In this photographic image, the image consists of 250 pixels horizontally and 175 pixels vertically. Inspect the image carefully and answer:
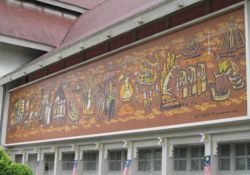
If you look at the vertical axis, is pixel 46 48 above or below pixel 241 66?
above

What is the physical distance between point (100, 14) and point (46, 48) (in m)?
3.21

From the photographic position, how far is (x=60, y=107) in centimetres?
1703

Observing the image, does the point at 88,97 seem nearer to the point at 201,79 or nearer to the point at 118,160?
the point at 118,160

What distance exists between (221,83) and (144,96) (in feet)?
9.53

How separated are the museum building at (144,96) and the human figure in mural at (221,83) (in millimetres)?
22

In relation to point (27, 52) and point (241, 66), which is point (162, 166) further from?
point (27, 52)

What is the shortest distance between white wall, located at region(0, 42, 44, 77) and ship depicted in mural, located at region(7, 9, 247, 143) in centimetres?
436

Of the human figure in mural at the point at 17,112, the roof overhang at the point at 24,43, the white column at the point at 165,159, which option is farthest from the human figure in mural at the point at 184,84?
the roof overhang at the point at 24,43

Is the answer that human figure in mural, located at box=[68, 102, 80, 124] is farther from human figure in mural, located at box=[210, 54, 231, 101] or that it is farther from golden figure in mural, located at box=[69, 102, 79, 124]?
human figure in mural, located at box=[210, 54, 231, 101]

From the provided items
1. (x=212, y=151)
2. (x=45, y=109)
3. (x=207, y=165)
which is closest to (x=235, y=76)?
(x=212, y=151)

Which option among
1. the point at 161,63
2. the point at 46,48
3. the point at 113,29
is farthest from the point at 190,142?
the point at 46,48

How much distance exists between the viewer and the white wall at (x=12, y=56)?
71.7 ft

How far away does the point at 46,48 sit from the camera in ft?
71.4

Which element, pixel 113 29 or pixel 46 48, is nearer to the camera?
pixel 113 29
